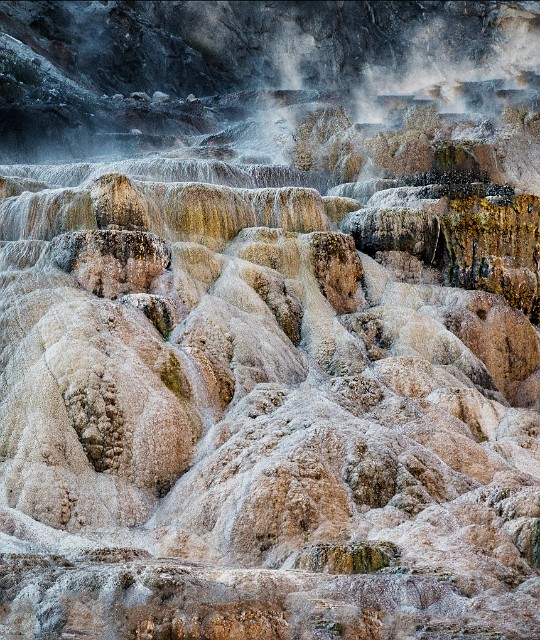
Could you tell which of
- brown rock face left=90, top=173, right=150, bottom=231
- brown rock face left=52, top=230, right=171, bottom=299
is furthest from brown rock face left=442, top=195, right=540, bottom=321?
brown rock face left=52, top=230, right=171, bottom=299

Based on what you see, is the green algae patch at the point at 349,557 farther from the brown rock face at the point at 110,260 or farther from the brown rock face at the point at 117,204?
the brown rock face at the point at 117,204

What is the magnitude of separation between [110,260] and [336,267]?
465 centimetres

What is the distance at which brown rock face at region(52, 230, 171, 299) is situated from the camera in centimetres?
1470

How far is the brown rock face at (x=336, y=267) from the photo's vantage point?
17.1 meters

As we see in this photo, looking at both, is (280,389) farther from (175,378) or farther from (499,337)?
(499,337)

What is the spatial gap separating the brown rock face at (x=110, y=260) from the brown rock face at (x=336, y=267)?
3.28 meters

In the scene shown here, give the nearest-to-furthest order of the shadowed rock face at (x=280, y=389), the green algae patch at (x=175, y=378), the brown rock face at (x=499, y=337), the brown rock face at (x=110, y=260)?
the shadowed rock face at (x=280, y=389) < the green algae patch at (x=175, y=378) < the brown rock face at (x=110, y=260) < the brown rock face at (x=499, y=337)

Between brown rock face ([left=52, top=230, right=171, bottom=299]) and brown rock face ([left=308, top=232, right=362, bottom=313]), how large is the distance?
3284mm

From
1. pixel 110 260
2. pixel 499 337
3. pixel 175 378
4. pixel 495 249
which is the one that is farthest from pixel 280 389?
pixel 495 249

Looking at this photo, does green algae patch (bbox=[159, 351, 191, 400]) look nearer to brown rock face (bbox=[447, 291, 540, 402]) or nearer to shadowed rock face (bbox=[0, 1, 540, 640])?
shadowed rock face (bbox=[0, 1, 540, 640])

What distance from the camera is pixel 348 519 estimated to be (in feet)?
31.3

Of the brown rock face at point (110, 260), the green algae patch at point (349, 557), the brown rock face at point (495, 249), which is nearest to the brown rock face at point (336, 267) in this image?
the brown rock face at point (495, 249)

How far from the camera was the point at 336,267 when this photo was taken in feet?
56.9

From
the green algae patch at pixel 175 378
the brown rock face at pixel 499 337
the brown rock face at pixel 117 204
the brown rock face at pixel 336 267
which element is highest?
the brown rock face at pixel 117 204
